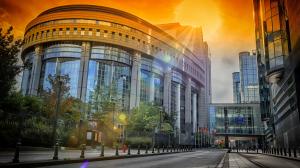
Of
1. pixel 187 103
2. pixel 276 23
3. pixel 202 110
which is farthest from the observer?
pixel 202 110

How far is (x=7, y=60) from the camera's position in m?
13.6

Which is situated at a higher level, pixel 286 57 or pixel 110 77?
pixel 110 77

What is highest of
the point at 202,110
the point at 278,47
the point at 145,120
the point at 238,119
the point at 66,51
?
the point at 66,51

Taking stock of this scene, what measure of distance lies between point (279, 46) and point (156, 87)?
43.4 metres

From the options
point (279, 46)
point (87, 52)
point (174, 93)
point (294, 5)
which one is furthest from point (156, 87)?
point (294, 5)

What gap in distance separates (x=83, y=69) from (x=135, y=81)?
1470cm

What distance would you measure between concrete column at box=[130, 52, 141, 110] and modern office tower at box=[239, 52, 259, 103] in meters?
131

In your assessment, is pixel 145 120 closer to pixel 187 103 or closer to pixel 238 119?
pixel 187 103

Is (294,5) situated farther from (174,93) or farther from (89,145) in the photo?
(174,93)

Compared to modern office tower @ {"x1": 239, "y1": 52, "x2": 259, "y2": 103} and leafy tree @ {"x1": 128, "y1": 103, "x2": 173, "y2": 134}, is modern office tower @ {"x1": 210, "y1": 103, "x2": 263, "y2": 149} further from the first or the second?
modern office tower @ {"x1": 239, "y1": 52, "x2": 259, "y2": 103}

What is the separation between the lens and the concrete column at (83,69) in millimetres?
68113

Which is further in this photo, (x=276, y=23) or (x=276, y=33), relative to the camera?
(x=276, y=23)

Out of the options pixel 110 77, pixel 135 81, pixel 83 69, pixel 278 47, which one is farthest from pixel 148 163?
pixel 135 81

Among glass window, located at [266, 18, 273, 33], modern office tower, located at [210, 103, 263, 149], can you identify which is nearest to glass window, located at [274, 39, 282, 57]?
glass window, located at [266, 18, 273, 33]
